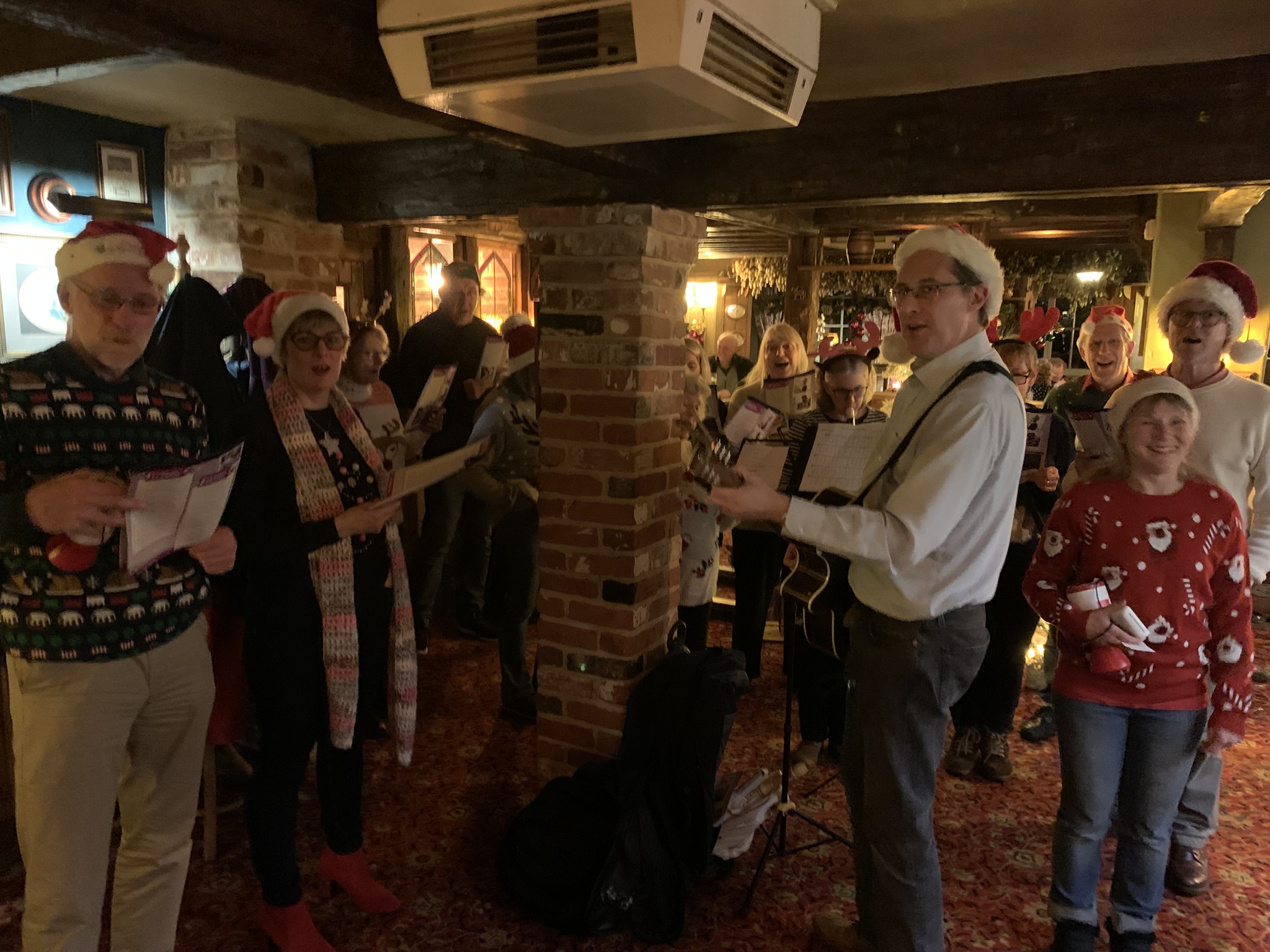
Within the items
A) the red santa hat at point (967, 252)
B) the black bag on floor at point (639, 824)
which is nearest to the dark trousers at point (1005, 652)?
the black bag on floor at point (639, 824)

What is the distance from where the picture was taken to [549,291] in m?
2.44

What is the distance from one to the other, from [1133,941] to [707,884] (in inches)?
40.9

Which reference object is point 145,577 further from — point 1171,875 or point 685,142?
point 1171,875

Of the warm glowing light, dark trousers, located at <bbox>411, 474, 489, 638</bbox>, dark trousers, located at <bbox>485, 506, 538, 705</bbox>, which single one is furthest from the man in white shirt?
the warm glowing light

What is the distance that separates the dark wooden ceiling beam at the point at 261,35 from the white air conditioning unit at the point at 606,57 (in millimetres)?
60

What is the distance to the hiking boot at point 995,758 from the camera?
2.88 meters

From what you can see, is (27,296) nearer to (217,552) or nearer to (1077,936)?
(217,552)

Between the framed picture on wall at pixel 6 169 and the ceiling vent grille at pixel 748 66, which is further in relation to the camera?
the framed picture on wall at pixel 6 169

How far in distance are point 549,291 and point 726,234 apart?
4.70 m

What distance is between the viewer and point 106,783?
1559 mm

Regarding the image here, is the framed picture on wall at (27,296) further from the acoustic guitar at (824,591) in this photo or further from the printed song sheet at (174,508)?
the acoustic guitar at (824,591)

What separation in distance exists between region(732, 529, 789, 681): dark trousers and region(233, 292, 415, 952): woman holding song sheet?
5.40 ft

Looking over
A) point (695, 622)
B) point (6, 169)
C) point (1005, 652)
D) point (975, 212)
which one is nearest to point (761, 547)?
point (695, 622)

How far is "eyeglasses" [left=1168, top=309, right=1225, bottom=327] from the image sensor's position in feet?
7.14
